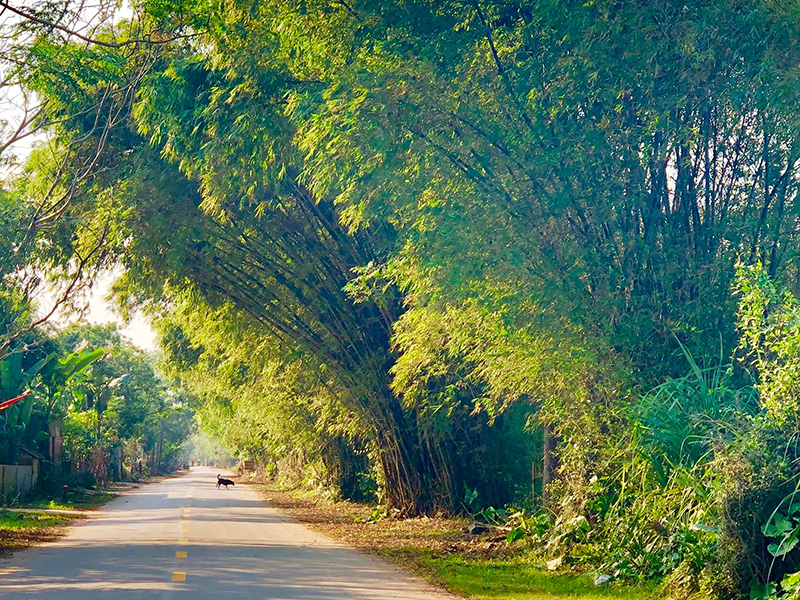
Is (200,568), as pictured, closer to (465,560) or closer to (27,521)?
(465,560)

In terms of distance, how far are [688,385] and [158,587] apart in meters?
5.53

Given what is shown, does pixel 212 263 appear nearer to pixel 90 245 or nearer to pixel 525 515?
pixel 90 245

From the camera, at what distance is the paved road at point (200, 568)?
900 cm

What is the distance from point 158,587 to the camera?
361 inches

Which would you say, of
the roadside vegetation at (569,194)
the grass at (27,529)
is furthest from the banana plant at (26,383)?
the roadside vegetation at (569,194)

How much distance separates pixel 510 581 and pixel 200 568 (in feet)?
11.2

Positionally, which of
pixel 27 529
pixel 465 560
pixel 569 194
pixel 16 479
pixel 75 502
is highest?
pixel 569 194

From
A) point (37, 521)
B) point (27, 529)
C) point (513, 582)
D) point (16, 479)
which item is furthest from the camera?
point (16, 479)

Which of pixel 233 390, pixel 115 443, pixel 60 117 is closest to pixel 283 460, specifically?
pixel 115 443

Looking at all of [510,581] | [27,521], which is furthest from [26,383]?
[510,581]

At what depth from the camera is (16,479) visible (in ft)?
89.2

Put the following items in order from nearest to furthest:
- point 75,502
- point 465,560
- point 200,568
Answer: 1. point 200,568
2. point 465,560
3. point 75,502

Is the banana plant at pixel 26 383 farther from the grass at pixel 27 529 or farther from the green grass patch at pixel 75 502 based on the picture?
the grass at pixel 27 529

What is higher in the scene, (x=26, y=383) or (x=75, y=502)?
(x=26, y=383)
